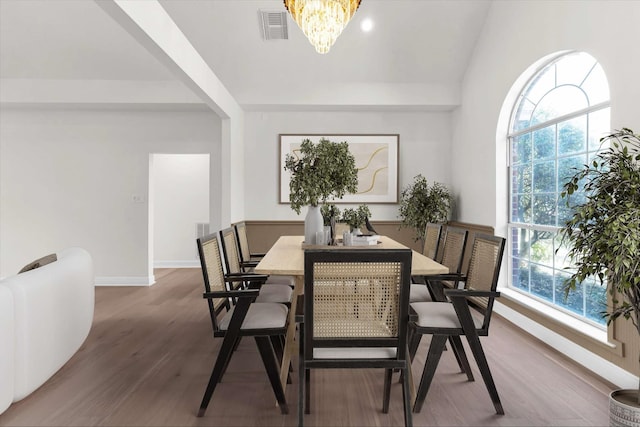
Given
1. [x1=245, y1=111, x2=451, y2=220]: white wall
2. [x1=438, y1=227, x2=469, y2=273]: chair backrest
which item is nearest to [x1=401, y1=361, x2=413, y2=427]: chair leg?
[x1=438, y1=227, x2=469, y2=273]: chair backrest

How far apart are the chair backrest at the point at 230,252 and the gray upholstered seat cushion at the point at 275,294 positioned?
0.66 ft

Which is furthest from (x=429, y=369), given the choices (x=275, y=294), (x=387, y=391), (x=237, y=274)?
(x=237, y=274)

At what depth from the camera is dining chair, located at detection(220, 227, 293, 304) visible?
2.83 metres

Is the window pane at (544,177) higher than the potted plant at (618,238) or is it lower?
higher

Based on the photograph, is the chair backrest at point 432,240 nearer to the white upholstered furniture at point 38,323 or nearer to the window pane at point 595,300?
the window pane at point 595,300

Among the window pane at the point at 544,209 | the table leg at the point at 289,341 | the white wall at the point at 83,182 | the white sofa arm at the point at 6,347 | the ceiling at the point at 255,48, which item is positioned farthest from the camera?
the white wall at the point at 83,182

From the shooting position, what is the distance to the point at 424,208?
17.0 feet

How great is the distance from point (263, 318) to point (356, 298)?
68 cm

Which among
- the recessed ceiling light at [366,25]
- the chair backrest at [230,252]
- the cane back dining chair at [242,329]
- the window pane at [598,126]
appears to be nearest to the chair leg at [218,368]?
the cane back dining chair at [242,329]

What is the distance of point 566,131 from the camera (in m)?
3.30

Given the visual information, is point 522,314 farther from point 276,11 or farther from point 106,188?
point 106,188

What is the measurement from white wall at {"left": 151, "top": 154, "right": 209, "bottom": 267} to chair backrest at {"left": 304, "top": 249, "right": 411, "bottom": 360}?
18.4 feet

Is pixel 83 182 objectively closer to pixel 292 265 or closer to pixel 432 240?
pixel 292 265

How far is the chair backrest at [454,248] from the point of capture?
9.17 feet
